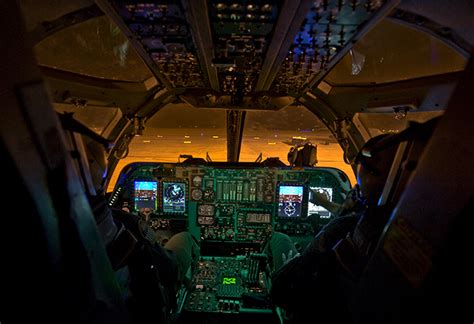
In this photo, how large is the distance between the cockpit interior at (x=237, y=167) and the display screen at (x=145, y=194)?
0.02 meters

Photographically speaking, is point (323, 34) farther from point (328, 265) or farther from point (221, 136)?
point (221, 136)

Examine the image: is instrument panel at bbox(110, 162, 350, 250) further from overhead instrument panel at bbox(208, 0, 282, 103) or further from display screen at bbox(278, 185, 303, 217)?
overhead instrument panel at bbox(208, 0, 282, 103)

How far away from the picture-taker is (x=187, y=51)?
6.31 feet

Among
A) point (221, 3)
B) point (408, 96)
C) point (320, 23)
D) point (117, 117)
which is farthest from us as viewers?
point (117, 117)

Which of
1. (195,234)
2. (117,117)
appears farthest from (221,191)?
(117,117)

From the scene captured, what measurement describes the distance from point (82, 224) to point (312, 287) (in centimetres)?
115

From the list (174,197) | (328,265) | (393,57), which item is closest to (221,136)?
(174,197)

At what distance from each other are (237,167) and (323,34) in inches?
95.4

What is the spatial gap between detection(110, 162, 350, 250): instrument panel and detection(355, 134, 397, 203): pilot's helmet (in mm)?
2477

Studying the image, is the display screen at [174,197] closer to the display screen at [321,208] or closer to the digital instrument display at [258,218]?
the digital instrument display at [258,218]

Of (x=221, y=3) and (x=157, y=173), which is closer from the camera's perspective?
(x=221, y=3)

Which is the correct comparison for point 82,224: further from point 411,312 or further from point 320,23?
point 320,23

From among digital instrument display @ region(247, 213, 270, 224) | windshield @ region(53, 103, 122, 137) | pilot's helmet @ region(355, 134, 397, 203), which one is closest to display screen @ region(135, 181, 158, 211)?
windshield @ region(53, 103, 122, 137)

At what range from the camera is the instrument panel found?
391cm
